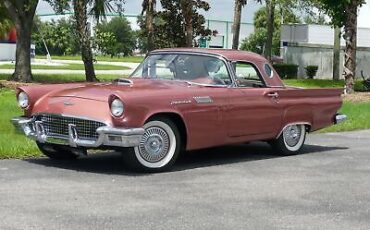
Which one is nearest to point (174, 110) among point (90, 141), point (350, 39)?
point (90, 141)

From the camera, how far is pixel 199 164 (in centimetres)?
879

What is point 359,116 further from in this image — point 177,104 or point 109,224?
point 109,224

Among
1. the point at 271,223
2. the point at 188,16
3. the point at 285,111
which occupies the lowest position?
the point at 271,223

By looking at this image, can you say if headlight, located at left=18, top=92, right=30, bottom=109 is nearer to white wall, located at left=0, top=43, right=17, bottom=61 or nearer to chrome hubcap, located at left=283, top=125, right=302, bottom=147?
chrome hubcap, located at left=283, top=125, right=302, bottom=147

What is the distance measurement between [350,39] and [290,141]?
13.1 m

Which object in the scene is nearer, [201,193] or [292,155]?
[201,193]

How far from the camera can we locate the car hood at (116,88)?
7906 mm

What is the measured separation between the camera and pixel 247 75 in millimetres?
9578

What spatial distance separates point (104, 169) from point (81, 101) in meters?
0.87

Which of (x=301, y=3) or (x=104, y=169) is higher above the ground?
(x=301, y=3)

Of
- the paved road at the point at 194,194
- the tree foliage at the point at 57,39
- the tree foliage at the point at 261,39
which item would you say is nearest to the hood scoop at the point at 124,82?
the paved road at the point at 194,194

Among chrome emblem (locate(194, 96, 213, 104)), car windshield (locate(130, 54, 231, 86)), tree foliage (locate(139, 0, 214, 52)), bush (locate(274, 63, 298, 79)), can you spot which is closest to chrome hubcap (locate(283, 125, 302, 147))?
car windshield (locate(130, 54, 231, 86))

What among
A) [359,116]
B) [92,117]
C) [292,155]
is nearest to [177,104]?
[92,117]

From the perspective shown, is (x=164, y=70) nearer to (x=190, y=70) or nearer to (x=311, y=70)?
(x=190, y=70)
